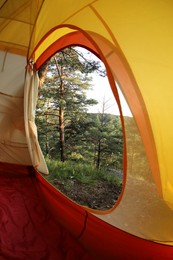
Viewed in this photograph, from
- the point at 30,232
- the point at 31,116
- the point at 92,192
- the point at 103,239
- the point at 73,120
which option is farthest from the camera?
the point at 73,120

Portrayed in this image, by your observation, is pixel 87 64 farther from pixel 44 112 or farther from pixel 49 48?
pixel 49 48

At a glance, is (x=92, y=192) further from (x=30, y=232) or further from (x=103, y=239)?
(x=103, y=239)

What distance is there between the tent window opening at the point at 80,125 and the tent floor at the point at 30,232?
4.35 ft

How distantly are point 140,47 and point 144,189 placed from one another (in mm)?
Answer: 692

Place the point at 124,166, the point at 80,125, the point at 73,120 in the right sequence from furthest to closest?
the point at 73,120 → the point at 80,125 → the point at 124,166

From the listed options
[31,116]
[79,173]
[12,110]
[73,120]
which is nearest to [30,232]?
[31,116]

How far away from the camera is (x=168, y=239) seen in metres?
1.10

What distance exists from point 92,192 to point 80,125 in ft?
5.48

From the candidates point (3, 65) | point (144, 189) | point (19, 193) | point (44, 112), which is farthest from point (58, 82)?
point (144, 189)

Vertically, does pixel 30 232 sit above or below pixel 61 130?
below

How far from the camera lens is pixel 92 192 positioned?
11.1 feet

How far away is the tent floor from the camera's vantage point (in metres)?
1.38

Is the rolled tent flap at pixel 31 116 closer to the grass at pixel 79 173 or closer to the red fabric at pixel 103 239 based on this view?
the red fabric at pixel 103 239

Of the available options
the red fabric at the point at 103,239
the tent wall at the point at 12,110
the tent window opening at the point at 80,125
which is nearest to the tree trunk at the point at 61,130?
the tent window opening at the point at 80,125
